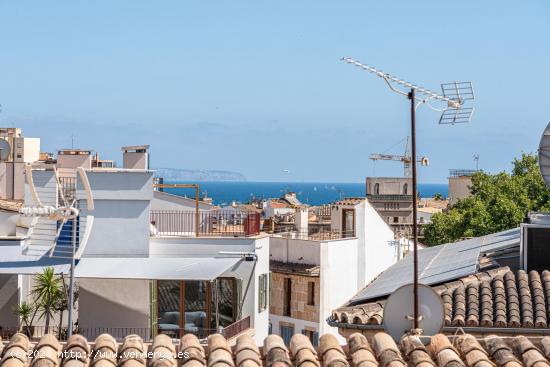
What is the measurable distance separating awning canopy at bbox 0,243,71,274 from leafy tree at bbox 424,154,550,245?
29.3 m

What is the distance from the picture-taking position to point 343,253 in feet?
117

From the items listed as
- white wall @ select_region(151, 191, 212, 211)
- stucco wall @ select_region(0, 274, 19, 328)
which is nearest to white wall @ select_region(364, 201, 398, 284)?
white wall @ select_region(151, 191, 212, 211)

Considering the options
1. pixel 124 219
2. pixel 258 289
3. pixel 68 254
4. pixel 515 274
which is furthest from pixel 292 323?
pixel 515 274

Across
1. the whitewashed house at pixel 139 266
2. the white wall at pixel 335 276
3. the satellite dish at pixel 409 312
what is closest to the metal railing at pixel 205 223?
the whitewashed house at pixel 139 266

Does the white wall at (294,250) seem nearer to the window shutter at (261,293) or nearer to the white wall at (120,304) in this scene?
the window shutter at (261,293)

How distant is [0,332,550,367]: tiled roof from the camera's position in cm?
840

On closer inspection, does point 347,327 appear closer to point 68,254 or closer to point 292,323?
point 68,254

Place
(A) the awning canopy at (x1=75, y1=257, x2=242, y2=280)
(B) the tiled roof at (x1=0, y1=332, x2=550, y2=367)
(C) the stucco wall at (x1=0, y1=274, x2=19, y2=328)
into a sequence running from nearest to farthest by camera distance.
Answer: (B) the tiled roof at (x1=0, y1=332, x2=550, y2=367) → (A) the awning canopy at (x1=75, y1=257, x2=242, y2=280) → (C) the stucco wall at (x1=0, y1=274, x2=19, y2=328)

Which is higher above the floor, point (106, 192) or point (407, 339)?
point (106, 192)

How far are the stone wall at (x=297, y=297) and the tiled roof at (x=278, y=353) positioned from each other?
2517 cm

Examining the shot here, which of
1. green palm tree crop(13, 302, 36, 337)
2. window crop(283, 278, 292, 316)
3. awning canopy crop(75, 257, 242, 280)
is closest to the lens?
awning canopy crop(75, 257, 242, 280)

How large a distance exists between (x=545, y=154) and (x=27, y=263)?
428 inches

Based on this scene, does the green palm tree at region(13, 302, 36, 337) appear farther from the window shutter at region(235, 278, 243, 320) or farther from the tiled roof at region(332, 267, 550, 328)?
the tiled roof at region(332, 267, 550, 328)

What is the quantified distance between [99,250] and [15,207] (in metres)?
5.62
